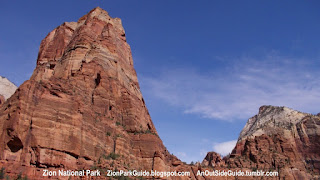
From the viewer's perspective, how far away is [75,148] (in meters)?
41.8

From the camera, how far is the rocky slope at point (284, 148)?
320 feet

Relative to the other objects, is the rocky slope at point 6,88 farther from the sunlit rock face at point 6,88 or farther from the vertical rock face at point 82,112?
the vertical rock face at point 82,112

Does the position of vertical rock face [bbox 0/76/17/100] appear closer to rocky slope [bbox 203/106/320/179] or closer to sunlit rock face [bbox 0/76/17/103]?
sunlit rock face [bbox 0/76/17/103]

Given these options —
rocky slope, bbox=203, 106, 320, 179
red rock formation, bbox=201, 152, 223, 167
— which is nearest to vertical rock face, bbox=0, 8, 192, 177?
rocky slope, bbox=203, 106, 320, 179

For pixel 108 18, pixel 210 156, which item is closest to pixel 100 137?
pixel 108 18

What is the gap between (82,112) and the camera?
45.5m

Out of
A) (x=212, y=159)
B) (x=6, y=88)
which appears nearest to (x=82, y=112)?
(x=6, y=88)

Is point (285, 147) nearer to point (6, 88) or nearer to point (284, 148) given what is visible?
point (284, 148)

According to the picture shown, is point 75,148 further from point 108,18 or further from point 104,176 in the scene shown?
point 108,18

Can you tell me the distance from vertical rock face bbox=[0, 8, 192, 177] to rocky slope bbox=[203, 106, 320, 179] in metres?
39.8

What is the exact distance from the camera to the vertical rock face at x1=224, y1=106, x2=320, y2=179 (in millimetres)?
97688

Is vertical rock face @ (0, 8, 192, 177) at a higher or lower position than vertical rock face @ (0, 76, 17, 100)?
lower

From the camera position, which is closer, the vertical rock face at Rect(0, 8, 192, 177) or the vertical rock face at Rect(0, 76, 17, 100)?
the vertical rock face at Rect(0, 8, 192, 177)

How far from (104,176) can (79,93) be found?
12.1m
